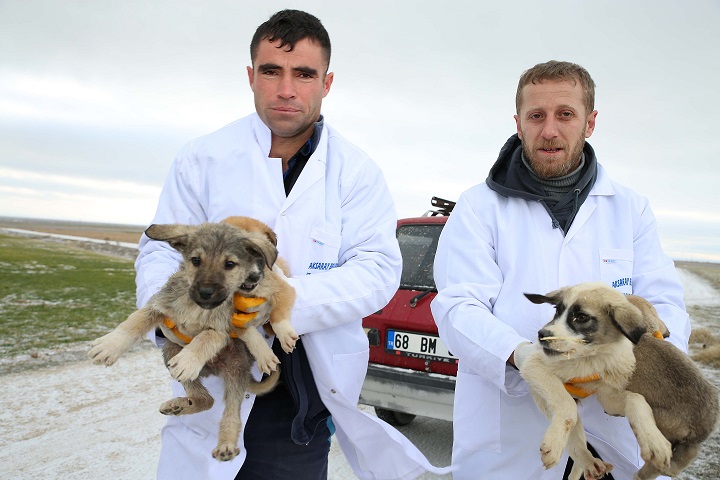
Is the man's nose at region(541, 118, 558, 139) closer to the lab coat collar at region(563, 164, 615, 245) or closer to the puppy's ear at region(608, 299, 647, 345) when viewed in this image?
the lab coat collar at region(563, 164, 615, 245)

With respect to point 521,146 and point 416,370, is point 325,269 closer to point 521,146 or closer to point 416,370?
point 521,146

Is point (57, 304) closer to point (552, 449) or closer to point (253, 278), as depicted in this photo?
point (253, 278)

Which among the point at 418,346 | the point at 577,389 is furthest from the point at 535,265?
the point at 418,346

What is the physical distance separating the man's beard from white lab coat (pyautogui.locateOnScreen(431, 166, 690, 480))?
20 cm

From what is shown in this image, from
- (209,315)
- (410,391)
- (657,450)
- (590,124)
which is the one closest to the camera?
(657,450)

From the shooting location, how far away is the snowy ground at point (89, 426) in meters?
5.24

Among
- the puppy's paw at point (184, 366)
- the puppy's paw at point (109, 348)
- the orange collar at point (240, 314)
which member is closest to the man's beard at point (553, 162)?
the orange collar at point (240, 314)

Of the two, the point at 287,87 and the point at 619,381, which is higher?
the point at 287,87

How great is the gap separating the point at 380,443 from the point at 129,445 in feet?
11.5

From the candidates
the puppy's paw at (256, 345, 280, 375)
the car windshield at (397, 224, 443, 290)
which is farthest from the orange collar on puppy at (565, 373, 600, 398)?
the car windshield at (397, 224, 443, 290)

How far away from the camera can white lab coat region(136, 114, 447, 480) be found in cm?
314

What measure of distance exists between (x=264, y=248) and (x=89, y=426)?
4624 mm

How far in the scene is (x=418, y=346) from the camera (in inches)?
231

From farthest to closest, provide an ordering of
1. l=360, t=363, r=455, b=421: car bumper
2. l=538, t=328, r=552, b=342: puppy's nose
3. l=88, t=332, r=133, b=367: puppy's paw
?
l=360, t=363, r=455, b=421: car bumper → l=88, t=332, r=133, b=367: puppy's paw → l=538, t=328, r=552, b=342: puppy's nose
